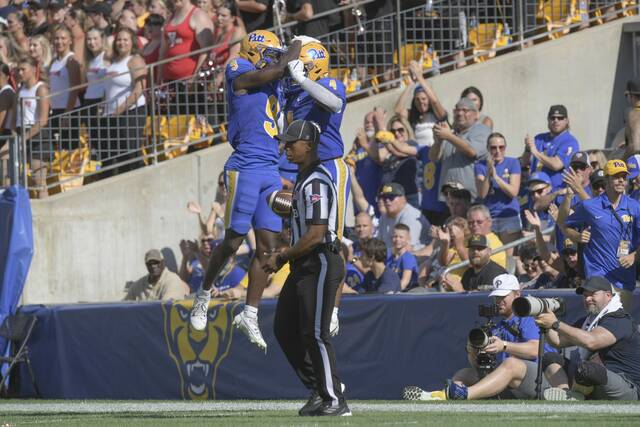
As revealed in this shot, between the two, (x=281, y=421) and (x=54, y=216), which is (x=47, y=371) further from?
(x=281, y=421)

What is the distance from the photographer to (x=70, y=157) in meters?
19.5

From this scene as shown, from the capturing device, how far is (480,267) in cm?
1429

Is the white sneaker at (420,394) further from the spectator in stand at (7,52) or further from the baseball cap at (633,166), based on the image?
the spectator in stand at (7,52)

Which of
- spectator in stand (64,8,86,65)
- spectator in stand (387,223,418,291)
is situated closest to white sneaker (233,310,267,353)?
spectator in stand (387,223,418,291)

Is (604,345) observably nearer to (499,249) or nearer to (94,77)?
(499,249)

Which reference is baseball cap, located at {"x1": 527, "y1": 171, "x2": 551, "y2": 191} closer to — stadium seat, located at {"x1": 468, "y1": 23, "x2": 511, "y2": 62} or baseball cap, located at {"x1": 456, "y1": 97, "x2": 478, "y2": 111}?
baseball cap, located at {"x1": 456, "y1": 97, "x2": 478, "y2": 111}

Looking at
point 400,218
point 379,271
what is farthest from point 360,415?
point 400,218

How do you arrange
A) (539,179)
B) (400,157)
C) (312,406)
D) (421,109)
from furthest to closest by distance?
(421,109) < (400,157) < (539,179) < (312,406)

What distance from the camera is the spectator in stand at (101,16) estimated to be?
21.2 metres

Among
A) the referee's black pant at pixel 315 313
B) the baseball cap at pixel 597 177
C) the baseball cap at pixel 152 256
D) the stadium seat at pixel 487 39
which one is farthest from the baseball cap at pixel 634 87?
the baseball cap at pixel 152 256

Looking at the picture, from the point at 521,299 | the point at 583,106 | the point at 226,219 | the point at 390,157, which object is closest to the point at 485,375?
the point at 521,299

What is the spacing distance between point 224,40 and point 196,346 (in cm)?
513

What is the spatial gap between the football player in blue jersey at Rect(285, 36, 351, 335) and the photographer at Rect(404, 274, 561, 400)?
158 centimetres

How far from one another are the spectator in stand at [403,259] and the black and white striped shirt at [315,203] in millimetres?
5412
